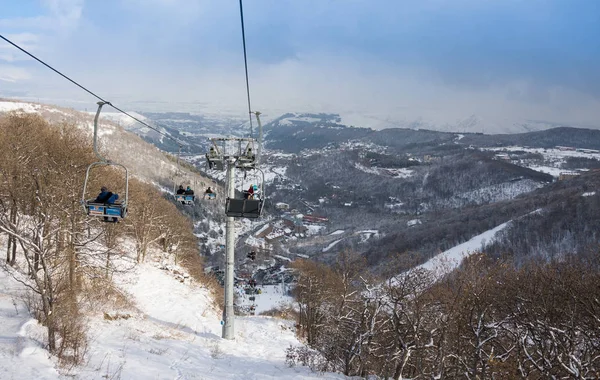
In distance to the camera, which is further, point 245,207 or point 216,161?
point 216,161

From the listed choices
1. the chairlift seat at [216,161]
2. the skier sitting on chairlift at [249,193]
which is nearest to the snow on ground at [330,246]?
the chairlift seat at [216,161]

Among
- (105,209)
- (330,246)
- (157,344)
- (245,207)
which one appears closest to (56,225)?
(105,209)

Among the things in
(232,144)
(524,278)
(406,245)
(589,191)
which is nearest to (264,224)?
(406,245)

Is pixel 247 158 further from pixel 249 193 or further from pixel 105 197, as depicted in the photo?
pixel 105 197

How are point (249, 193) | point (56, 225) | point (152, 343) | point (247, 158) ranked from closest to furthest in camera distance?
point (152, 343), point (56, 225), point (249, 193), point (247, 158)

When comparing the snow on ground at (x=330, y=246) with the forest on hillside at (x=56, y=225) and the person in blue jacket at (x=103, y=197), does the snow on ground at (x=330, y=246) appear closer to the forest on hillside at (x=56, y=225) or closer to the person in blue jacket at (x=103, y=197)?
the forest on hillside at (x=56, y=225)

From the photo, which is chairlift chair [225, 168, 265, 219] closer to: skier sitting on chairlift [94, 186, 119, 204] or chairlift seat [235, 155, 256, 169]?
chairlift seat [235, 155, 256, 169]

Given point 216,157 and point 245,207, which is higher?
point 216,157

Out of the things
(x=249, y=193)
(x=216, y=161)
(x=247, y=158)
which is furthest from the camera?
(x=247, y=158)
